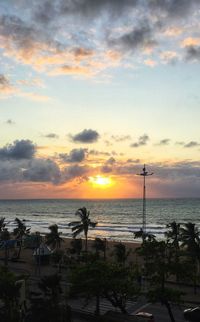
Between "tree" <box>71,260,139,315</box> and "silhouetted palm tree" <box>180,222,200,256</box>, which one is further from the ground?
"silhouetted palm tree" <box>180,222,200,256</box>

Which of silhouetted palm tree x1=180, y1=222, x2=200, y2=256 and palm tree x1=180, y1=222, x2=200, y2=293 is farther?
silhouetted palm tree x1=180, y1=222, x2=200, y2=256

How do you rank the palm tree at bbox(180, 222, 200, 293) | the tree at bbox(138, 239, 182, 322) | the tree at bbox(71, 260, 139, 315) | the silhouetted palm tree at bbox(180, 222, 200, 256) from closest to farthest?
the tree at bbox(138, 239, 182, 322)
the tree at bbox(71, 260, 139, 315)
the palm tree at bbox(180, 222, 200, 293)
the silhouetted palm tree at bbox(180, 222, 200, 256)

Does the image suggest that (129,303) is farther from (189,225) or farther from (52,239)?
(52,239)

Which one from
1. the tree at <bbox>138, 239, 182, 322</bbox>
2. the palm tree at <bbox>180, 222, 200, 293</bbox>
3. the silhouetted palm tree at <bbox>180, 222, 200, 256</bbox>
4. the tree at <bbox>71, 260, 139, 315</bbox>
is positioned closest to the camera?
the tree at <bbox>138, 239, 182, 322</bbox>

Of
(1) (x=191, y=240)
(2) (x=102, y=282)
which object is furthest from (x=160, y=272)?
(1) (x=191, y=240)

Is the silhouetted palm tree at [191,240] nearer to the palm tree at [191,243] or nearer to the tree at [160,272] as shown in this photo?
the palm tree at [191,243]

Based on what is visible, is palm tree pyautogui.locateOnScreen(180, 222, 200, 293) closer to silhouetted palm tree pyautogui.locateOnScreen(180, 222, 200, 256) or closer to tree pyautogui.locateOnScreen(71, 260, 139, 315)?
silhouetted palm tree pyautogui.locateOnScreen(180, 222, 200, 256)

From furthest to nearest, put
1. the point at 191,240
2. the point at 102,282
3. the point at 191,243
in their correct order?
the point at 191,240
the point at 191,243
the point at 102,282

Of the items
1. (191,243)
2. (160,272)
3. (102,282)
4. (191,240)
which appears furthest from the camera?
(191,240)

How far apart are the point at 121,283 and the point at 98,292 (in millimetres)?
2109

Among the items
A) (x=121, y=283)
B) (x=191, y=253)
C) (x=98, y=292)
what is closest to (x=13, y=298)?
(x=98, y=292)

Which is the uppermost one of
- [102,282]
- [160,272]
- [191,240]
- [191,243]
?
[191,240]

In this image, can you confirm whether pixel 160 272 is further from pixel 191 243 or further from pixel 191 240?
pixel 191 240

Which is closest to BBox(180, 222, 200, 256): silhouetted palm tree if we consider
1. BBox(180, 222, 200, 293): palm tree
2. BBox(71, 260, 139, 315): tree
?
BBox(180, 222, 200, 293): palm tree
